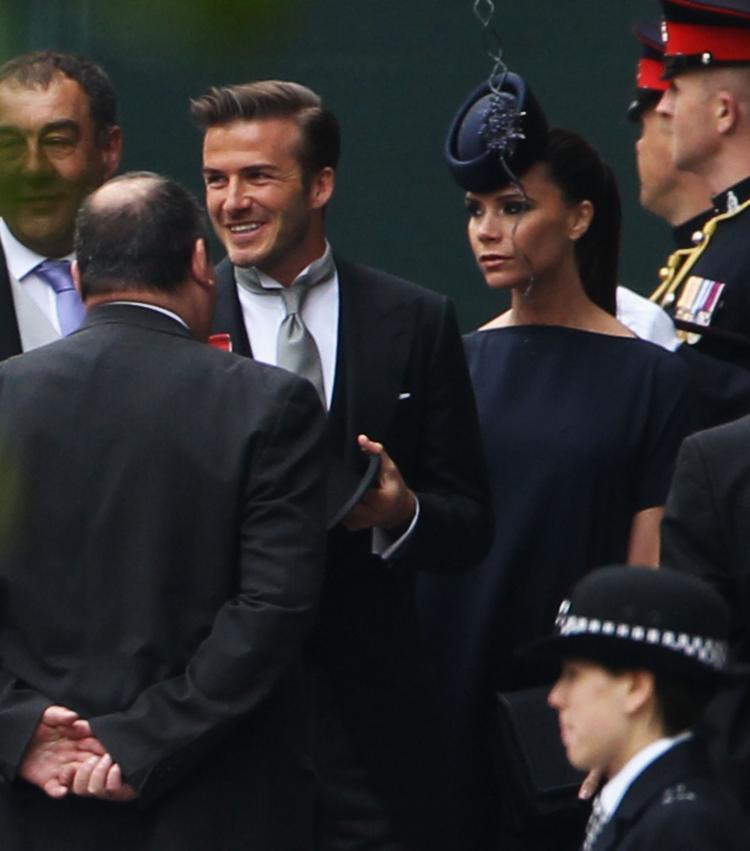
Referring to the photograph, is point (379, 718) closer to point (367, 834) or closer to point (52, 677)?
point (367, 834)

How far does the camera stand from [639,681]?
219cm

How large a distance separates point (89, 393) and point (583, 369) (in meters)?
1.34

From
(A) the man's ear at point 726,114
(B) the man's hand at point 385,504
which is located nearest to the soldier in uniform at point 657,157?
(A) the man's ear at point 726,114

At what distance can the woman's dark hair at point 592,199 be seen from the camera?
13.1 feet

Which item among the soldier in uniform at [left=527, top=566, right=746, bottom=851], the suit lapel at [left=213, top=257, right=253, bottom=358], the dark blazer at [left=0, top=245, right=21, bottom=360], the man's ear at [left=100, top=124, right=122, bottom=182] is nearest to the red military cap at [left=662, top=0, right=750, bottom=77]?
the suit lapel at [left=213, top=257, right=253, bottom=358]

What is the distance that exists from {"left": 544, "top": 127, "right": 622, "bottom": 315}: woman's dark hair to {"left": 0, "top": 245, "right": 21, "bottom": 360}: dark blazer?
3.94ft

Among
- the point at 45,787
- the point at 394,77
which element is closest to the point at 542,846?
the point at 45,787

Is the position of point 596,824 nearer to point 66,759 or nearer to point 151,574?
point 151,574

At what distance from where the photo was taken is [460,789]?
12.6ft

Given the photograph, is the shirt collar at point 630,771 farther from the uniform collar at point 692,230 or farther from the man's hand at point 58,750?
the uniform collar at point 692,230

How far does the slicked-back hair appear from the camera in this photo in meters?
2.96

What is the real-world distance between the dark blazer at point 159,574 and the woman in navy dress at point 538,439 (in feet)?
3.15

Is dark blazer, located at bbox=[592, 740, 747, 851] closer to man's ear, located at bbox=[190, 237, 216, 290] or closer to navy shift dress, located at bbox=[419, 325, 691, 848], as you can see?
man's ear, located at bbox=[190, 237, 216, 290]

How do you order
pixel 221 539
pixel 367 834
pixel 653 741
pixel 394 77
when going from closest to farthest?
pixel 653 741 → pixel 221 539 → pixel 367 834 → pixel 394 77
